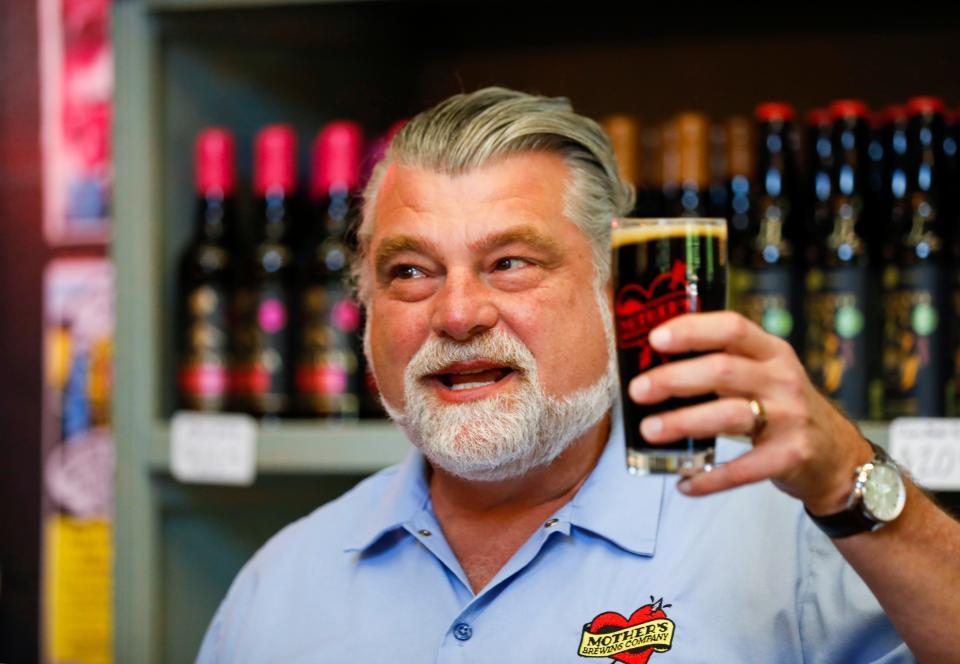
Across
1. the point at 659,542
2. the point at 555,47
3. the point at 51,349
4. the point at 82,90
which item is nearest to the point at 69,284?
the point at 51,349

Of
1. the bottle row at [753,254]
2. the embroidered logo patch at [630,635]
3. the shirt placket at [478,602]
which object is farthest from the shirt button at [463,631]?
the bottle row at [753,254]

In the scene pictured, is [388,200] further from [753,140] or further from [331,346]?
[753,140]

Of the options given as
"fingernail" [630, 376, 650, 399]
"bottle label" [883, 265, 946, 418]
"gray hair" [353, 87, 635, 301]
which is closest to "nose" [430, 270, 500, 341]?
"gray hair" [353, 87, 635, 301]

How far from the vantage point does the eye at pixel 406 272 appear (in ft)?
4.24

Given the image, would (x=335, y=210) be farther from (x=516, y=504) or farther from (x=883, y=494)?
(x=883, y=494)

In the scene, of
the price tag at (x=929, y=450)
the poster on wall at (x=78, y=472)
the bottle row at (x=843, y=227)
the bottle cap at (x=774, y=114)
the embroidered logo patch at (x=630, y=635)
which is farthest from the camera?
the poster on wall at (x=78, y=472)

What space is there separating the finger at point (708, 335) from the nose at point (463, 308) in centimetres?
40

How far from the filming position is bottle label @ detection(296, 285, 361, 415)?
5.63 feet

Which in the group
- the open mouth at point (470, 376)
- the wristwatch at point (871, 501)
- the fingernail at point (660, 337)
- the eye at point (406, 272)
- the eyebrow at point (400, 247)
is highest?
the eyebrow at point (400, 247)

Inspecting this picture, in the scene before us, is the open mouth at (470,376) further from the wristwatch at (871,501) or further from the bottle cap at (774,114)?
the bottle cap at (774,114)

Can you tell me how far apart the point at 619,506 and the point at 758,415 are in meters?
0.43

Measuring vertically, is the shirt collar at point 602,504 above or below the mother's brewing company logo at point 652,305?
below

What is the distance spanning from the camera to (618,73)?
202 cm

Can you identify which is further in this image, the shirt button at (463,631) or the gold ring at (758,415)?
the shirt button at (463,631)
